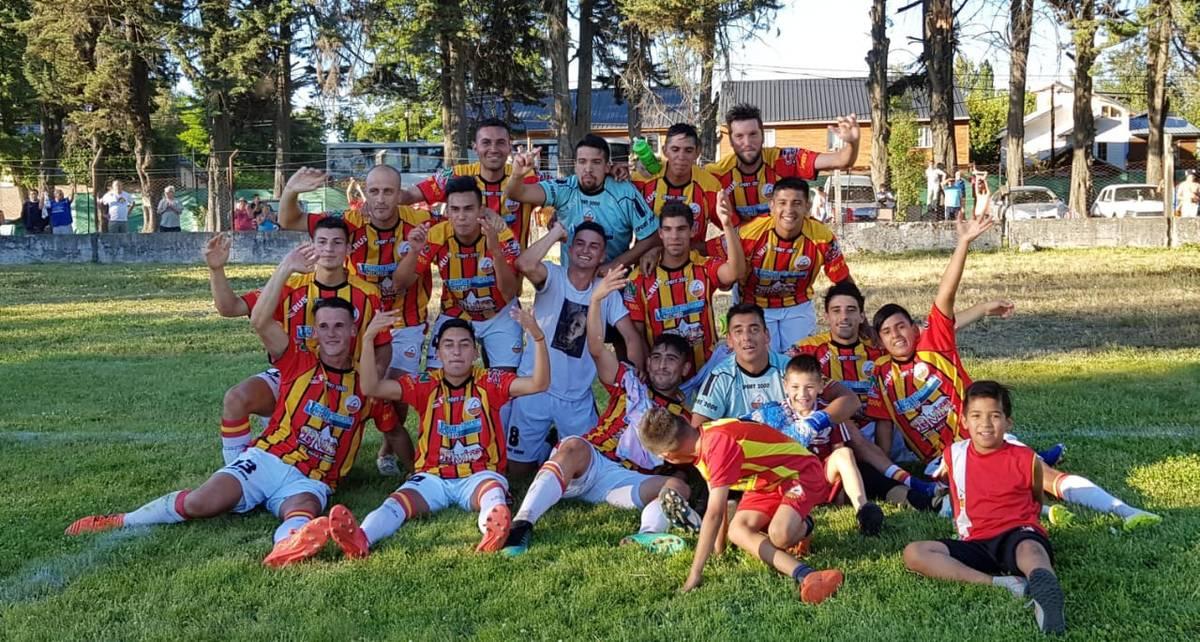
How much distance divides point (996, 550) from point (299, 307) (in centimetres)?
378

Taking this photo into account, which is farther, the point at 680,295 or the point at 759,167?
the point at 759,167

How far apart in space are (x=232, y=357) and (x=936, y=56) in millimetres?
18045

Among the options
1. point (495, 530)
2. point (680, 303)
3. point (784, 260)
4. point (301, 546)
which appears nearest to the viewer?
point (301, 546)

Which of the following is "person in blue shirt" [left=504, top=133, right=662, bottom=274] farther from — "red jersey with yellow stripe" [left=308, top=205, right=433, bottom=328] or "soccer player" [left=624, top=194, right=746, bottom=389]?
"red jersey with yellow stripe" [left=308, top=205, right=433, bottom=328]

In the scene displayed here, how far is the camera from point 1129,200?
2775cm

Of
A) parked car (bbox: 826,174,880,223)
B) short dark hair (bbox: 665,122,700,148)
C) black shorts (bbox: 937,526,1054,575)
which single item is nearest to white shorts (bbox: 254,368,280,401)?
short dark hair (bbox: 665,122,700,148)

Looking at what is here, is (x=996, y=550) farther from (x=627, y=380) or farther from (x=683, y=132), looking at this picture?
(x=683, y=132)

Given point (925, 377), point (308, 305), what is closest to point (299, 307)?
point (308, 305)

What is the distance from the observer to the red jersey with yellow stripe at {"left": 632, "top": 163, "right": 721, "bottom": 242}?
20.8ft

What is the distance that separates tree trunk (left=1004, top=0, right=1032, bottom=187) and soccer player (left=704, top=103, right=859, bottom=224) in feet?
59.4

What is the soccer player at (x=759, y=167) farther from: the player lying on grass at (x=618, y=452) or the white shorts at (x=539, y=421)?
the white shorts at (x=539, y=421)

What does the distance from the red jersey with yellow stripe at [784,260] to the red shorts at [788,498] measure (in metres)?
1.79

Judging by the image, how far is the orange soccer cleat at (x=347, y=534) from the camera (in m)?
4.41

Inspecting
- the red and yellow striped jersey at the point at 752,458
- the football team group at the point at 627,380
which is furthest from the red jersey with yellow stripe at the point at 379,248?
the red and yellow striped jersey at the point at 752,458
